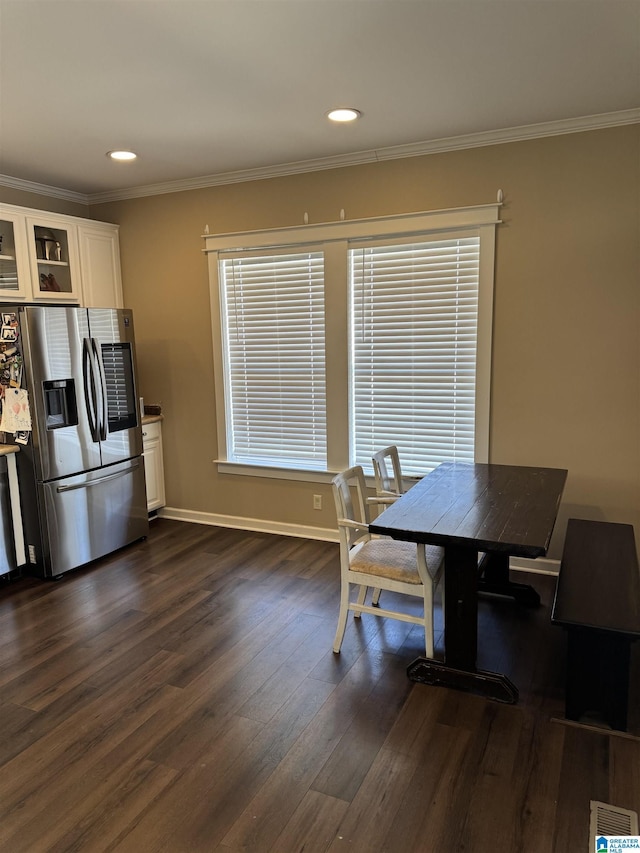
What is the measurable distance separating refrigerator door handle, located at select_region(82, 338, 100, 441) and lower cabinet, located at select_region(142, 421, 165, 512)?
25.8 inches

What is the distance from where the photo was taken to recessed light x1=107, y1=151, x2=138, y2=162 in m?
3.58

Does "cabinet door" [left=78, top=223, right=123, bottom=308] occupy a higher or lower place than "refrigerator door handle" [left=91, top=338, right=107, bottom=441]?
higher

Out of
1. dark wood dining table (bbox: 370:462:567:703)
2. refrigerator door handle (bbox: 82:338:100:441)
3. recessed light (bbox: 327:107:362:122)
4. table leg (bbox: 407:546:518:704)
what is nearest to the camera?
Result: dark wood dining table (bbox: 370:462:567:703)

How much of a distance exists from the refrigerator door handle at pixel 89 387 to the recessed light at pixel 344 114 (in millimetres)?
2119

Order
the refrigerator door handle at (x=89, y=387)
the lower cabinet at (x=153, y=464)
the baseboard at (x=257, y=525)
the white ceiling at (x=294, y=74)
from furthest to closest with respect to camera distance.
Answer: the lower cabinet at (x=153, y=464) < the baseboard at (x=257, y=525) < the refrigerator door handle at (x=89, y=387) < the white ceiling at (x=294, y=74)

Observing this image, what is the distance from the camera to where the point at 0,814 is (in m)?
1.91

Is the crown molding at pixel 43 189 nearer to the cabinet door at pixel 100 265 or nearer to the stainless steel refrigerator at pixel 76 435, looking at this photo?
the cabinet door at pixel 100 265

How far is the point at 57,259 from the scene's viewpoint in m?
4.29

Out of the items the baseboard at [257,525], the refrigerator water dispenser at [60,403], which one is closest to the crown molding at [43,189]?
the refrigerator water dispenser at [60,403]

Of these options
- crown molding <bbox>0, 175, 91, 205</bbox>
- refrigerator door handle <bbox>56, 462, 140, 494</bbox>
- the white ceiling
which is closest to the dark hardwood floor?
refrigerator door handle <bbox>56, 462, 140, 494</bbox>

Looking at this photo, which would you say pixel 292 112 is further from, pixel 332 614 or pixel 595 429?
pixel 332 614

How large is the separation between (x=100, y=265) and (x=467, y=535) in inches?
146

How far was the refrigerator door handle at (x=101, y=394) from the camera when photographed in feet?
12.9

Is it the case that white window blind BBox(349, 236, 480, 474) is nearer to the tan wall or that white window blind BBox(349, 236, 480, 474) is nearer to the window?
the window
